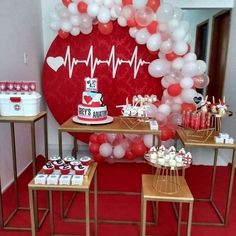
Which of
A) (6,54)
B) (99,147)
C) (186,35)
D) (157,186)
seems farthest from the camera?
(99,147)

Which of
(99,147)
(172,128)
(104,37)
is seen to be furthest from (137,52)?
(99,147)

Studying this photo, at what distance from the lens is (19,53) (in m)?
2.88

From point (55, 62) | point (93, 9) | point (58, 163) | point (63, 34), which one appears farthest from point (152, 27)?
point (58, 163)

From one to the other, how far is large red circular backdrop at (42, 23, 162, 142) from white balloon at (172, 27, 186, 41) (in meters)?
0.43

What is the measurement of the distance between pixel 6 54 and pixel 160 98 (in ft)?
5.58

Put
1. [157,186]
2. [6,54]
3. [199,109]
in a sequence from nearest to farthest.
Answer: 1. [157,186]
2. [199,109]
3. [6,54]

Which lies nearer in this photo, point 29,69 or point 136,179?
→ point 136,179

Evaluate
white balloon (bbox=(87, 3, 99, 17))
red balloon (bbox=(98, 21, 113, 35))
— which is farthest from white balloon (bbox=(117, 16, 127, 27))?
white balloon (bbox=(87, 3, 99, 17))

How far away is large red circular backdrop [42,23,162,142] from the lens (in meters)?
3.19

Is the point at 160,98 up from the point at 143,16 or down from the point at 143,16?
down

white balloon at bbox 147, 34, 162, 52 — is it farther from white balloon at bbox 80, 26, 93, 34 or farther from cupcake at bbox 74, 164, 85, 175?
cupcake at bbox 74, 164, 85, 175

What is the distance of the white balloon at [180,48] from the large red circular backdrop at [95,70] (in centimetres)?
40

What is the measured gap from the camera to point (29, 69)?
3131 millimetres

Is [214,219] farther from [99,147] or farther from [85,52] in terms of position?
[85,52]
